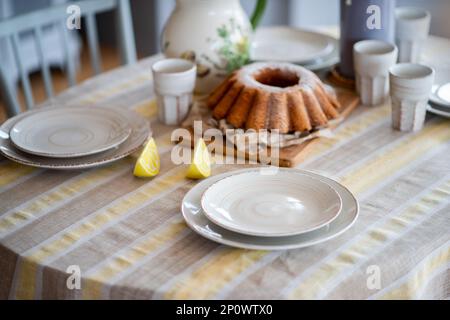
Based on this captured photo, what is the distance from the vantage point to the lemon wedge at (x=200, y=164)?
1142mm

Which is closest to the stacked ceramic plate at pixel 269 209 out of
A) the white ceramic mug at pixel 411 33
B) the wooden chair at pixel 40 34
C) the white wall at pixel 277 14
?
the white ceramic mug at pixel 411 33

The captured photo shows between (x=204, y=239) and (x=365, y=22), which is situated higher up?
(x=365, y=22)

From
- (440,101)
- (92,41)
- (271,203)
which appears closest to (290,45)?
(440,101)

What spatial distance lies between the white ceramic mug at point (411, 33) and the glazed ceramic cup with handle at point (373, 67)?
0.55ft

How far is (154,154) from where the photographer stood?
1191 millimetres

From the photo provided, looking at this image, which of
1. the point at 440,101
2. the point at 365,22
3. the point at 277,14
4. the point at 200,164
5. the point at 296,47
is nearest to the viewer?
the point at 200,164

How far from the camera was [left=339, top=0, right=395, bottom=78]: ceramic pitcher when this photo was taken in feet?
4.73

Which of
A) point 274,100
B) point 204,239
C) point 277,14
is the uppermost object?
point 274,100

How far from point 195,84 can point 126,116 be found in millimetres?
221

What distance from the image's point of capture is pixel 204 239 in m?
0.98

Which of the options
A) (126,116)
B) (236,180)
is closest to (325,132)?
(236,180)

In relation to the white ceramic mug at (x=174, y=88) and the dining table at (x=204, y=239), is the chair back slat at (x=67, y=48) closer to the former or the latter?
the white ceramic mug at (x=174, y=88)

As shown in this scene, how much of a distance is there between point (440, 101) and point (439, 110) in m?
0.02

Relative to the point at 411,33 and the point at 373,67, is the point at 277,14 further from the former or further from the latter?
the point at 373,67
